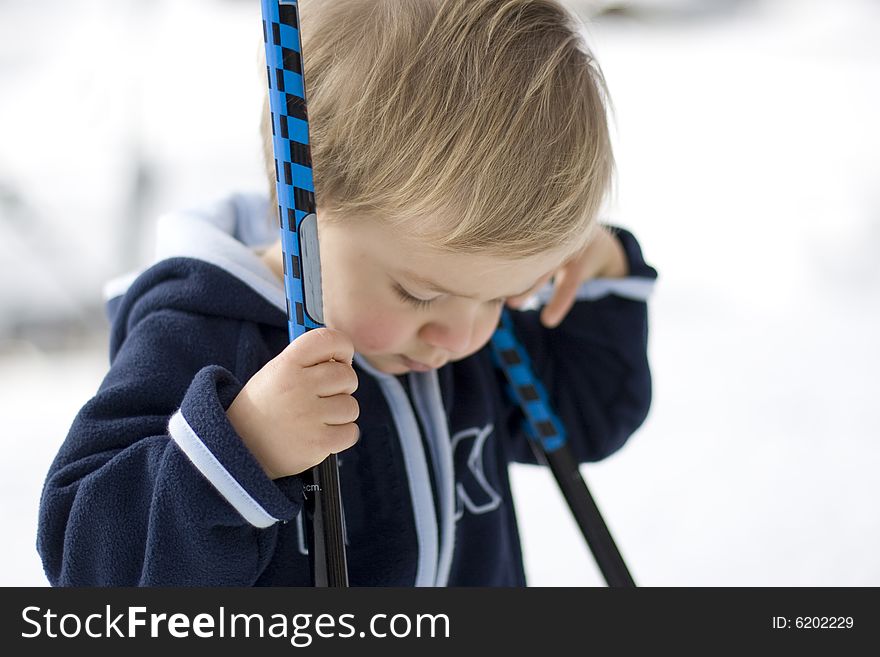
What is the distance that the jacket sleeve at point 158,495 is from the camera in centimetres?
44

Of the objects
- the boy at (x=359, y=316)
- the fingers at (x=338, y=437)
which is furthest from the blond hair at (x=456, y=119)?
the fingers at (x=338, y=437)

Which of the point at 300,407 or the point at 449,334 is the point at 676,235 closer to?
the point at 449,334

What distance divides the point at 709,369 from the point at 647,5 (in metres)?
0.63

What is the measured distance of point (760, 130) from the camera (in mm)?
1783

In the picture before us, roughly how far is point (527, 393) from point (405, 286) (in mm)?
152

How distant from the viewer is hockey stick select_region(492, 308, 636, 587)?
2.03 ft

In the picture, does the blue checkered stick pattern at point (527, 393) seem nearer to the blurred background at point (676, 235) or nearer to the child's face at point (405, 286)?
the child's face at point (405, 286)

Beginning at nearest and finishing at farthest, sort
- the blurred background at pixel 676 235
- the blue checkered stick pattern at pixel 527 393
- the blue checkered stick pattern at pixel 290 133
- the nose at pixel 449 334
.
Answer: the blue checkered stick pattern at pixel 290 133, the nose at pixel 449 334, the blue checkered stick pattern at pixel 527 393, the blurred background at pixel 676 235

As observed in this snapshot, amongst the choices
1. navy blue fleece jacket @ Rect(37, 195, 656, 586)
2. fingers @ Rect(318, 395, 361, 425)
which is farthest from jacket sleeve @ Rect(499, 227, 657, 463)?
fingers @ Rect(318, 395, 361, 425)

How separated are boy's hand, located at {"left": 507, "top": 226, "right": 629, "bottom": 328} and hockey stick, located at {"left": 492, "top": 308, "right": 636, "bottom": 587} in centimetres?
5

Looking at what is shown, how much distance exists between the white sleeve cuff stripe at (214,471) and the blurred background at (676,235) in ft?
2.00

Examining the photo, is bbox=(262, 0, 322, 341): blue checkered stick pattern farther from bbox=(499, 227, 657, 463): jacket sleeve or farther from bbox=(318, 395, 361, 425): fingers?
bbox=(499, 227, 657, 463): jacket sleeve

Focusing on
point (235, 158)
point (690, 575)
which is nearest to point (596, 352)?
point (690, 575)

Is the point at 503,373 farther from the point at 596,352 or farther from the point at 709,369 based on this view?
the point at 709,369
